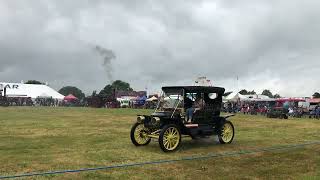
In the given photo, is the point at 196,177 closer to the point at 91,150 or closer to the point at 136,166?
the point at 136,166

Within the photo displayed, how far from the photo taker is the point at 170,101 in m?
14.4

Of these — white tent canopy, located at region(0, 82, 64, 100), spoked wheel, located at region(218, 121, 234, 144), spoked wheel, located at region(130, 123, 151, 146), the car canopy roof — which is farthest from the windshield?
white tent canopy, located at region(0, 82, 64, 100)

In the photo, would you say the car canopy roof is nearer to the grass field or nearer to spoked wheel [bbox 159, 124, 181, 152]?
spoked wheel [bbox 159, 124, 181, 152]

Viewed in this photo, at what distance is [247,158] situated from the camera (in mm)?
12039

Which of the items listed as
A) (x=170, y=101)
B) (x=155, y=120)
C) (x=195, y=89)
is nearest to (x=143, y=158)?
(x=155, y=120)

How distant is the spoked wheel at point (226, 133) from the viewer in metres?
15.1

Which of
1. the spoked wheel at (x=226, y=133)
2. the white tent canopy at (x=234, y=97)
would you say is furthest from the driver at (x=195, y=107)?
the white tent canopy at (x=234, y=97)

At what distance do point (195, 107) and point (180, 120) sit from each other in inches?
39.6

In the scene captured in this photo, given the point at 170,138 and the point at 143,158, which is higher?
the point at 170,138

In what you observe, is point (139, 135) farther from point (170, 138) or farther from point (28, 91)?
point (28, 91)

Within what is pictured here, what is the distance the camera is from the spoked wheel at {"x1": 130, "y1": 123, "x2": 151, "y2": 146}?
14.0 meters

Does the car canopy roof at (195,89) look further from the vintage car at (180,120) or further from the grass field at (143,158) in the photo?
the grass field at (143,158)

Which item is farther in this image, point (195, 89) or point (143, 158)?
point (195, 89)

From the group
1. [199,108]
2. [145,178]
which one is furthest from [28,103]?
[145,178]
